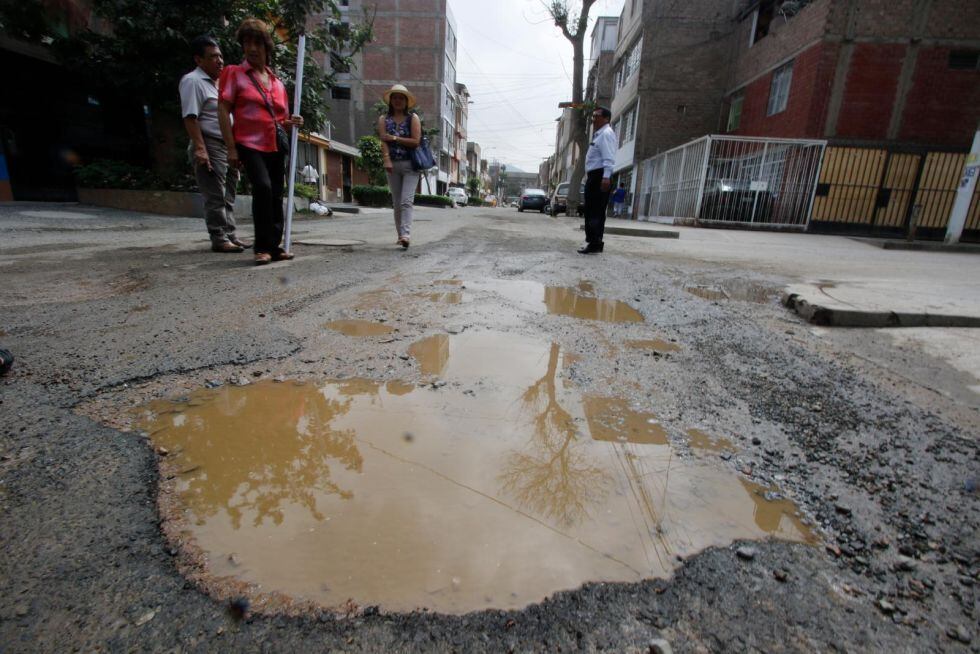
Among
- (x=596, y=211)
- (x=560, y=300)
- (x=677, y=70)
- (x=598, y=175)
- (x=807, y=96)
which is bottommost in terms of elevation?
(x=560, y=300)

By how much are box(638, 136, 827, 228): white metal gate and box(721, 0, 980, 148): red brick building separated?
0.84 metres

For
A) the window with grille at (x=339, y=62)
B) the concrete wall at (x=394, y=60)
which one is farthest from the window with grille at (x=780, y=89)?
the concrete wall at (x=394, y=60)

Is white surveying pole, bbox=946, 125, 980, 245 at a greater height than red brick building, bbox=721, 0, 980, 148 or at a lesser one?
lesser

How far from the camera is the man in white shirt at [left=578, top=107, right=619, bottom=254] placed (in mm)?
5160

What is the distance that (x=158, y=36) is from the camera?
7633 millimetres

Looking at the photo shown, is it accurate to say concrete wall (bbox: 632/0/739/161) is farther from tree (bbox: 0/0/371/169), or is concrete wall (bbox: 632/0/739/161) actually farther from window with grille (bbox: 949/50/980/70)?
tree (bbox: 0/0/371/169)

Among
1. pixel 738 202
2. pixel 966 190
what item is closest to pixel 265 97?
pixel 738 202

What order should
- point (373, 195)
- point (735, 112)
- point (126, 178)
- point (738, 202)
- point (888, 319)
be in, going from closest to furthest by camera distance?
1. point (888, 319)
2. point (126, 178)
3. point (738, 202)
4. point (735, 112)
5. point (373, 195)

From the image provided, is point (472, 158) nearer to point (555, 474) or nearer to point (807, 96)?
point (807, 96)

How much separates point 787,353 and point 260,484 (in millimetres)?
2188

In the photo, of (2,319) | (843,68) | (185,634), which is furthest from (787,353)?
(843,68)

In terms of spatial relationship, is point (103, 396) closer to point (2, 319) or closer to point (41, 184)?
point (2, 319)

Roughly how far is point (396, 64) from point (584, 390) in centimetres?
4070

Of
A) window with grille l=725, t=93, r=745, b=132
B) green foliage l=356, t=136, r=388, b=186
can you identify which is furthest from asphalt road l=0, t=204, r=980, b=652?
green foliage l=356, t=136, r=388, b=186
